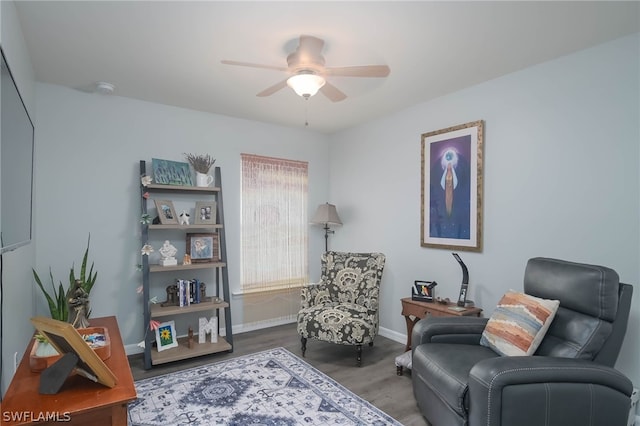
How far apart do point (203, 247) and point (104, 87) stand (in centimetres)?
169

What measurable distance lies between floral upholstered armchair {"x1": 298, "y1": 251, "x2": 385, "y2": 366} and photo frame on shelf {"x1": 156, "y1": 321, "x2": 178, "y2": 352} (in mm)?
1212

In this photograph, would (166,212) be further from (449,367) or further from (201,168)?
(449,367)

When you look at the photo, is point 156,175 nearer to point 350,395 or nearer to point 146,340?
point 146,340

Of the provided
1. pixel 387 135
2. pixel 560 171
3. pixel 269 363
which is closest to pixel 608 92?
pixel 560 171

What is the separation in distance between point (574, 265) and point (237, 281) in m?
3.25

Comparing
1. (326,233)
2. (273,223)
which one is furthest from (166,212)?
(326,233)

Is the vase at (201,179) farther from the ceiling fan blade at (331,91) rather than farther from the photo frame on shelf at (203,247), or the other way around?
the ceiling fan blade at (331,91)

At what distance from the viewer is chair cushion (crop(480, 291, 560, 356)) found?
6.82 ft

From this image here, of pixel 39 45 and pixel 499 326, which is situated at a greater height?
pixel 39 45

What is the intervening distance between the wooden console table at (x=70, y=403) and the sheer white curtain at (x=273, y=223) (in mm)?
2764

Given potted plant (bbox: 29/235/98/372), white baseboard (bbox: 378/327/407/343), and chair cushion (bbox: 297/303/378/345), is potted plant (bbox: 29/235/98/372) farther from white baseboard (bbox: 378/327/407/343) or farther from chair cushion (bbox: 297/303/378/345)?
white baseboard (bbox: 378/327/407/343)

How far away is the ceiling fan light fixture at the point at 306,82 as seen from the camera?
230 centimetres

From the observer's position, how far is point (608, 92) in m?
2.40

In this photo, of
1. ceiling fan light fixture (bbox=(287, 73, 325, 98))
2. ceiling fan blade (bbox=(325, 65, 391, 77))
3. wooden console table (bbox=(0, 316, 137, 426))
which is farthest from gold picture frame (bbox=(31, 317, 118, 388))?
ceiling fan blade (bbox=(325, 65, 391, 77))
